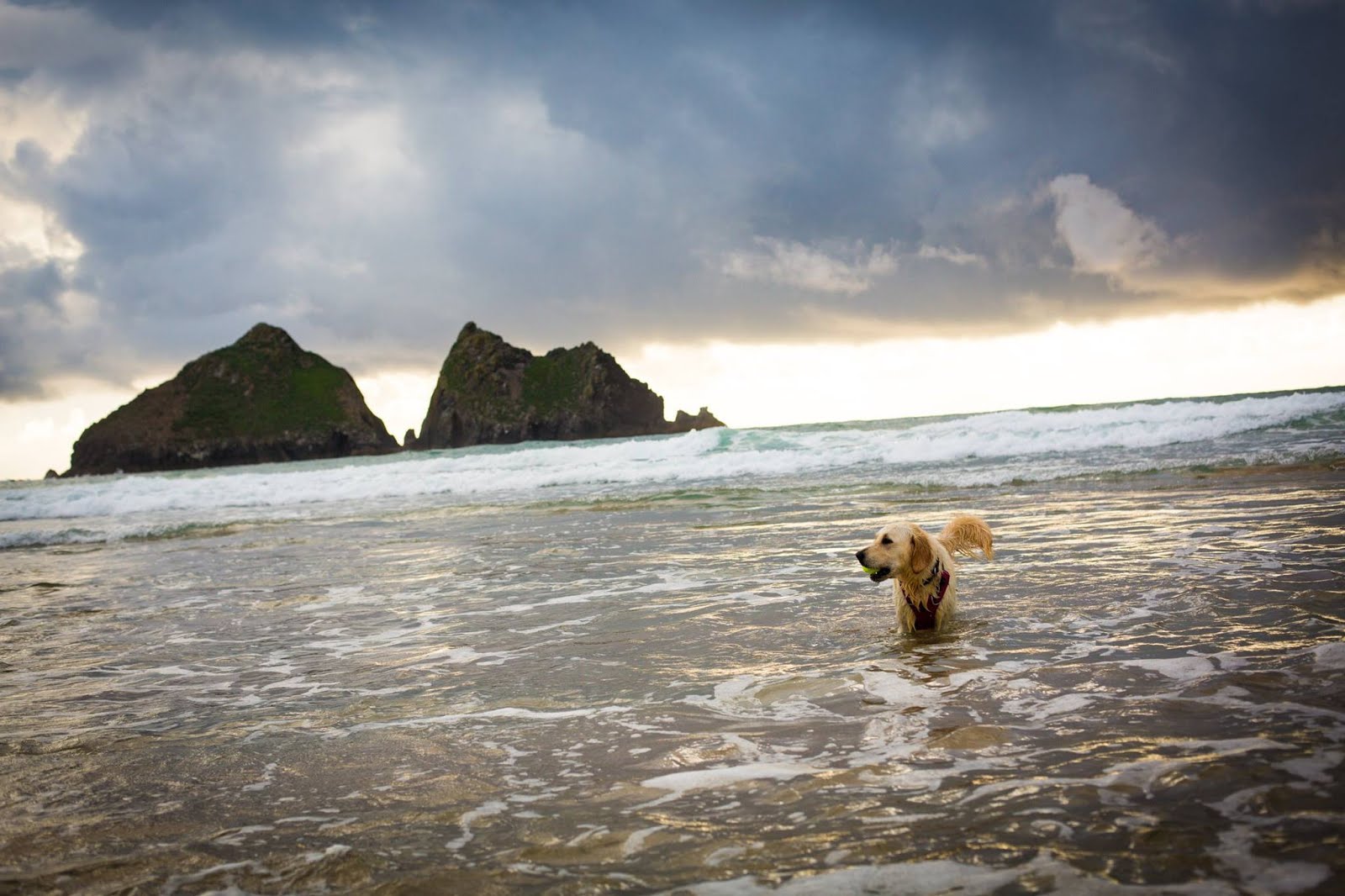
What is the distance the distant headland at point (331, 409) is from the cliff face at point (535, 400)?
0.43 feet

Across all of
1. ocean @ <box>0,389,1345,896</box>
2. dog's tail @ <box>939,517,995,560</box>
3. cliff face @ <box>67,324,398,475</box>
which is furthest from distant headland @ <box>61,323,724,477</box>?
dog's tail @ <box>939,517,995,560</box>

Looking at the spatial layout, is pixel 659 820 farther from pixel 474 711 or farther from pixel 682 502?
pixel 682 502

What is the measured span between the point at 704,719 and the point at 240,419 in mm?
113935

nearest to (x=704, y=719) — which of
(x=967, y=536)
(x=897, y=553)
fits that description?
(x=897, y=553)

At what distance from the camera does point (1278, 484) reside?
11.3m

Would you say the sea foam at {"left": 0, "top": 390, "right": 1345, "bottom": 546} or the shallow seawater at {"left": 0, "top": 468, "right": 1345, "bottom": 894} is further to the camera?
the sea foam at {"left": 0, "top": 390, "right": 1345, "bottom": 546}

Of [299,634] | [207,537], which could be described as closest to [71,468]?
[207,537]

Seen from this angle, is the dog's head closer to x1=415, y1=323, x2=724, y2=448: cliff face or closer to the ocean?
the ocean

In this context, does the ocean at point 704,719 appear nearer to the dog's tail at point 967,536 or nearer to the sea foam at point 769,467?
the dog's tail at point 967,536

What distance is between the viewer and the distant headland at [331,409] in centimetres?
9481

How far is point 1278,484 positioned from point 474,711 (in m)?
11.6

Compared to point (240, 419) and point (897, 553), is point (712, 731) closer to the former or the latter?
point (897, 553)

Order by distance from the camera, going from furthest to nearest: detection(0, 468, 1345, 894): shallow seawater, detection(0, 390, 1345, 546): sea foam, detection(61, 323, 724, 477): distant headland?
detection(61, 323, 724, 477): distant headland
detection(0, 390, 1345, 546): sea foam
detection(0, 468, 1345, 894): shallow seawater

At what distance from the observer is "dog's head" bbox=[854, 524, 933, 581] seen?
17.6 feet
